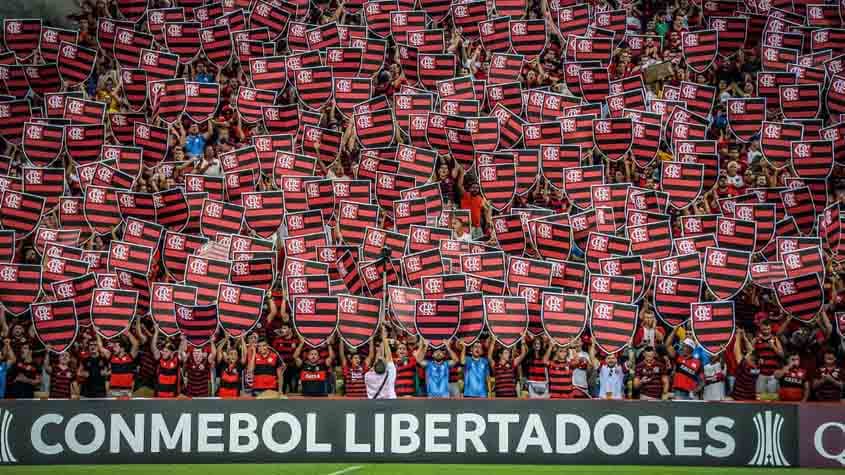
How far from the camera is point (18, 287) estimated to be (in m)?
24.6

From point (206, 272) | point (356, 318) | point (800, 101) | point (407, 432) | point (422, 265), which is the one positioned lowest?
point (407, 432)

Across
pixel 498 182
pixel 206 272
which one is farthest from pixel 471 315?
pixel 206 272

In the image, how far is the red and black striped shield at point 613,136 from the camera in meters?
28.2

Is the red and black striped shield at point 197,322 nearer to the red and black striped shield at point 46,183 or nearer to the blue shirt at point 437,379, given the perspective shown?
the blue shirt at point 437,379

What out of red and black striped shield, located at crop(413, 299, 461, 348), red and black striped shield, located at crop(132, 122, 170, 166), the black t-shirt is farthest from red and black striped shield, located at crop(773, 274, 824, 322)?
red and black striped shield, located at crop(132, 122, 170, 166)

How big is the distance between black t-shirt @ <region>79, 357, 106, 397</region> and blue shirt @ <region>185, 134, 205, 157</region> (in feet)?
25.3

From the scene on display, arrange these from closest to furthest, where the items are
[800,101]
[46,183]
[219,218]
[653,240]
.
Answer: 1. [653,240]
2. [219,218]
3. [46,183]
4. [800,101]

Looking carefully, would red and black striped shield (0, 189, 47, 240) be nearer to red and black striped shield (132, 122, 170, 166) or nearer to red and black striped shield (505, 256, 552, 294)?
red and black striped shield (132, 122, 170, 166)

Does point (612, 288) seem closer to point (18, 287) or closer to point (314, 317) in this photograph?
point (314, 317)

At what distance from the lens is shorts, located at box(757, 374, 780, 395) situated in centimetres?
2327

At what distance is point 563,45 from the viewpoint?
32.1m

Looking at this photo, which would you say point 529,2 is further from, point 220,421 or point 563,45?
point 220,421

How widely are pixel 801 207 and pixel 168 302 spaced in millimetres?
13733

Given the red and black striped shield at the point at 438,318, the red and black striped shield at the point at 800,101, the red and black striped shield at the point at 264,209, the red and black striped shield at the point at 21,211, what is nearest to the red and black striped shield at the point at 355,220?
the red and black striped shield at the point at 264,209
